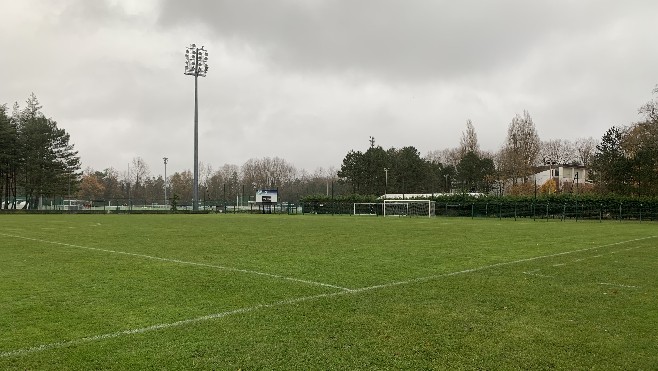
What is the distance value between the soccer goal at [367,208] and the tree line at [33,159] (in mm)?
38706

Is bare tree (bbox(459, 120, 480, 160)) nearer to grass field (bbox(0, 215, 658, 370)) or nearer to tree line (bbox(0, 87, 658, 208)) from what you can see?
tree line (bbox(0, 87, 658, 208))

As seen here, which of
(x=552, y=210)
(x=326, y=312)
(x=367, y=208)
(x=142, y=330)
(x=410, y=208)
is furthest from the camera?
(x=367, y=208)

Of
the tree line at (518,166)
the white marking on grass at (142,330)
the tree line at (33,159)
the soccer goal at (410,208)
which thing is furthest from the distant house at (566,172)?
the white marking on grass at (142,330)

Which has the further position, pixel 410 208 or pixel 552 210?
pixel 410 208

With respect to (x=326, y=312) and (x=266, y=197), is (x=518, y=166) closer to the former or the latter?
(x=266, y=197)

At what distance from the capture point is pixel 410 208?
162 ft

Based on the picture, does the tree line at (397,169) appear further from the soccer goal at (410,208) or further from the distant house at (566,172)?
the soccer goal at (410,208)

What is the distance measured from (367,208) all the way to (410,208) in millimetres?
7206

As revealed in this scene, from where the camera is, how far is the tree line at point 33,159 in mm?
55188

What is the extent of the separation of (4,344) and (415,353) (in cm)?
411

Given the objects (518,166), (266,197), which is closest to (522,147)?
(518,166)

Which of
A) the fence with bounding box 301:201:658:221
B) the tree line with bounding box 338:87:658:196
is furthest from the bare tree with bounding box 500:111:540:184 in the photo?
the fence with bounding box 301:201:658:221

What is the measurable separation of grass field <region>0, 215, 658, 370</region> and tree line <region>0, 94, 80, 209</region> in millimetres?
52881

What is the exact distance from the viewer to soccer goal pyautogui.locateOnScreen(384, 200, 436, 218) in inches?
1901
